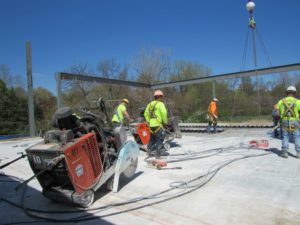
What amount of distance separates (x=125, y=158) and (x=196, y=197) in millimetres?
1293

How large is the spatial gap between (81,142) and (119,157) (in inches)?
33.7

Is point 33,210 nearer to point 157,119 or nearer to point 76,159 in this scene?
point 76,159

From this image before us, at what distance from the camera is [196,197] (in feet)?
12.2

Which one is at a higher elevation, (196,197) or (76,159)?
(76,159)

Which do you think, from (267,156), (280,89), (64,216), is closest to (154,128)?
(267,156)

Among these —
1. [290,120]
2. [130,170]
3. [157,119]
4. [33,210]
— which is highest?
[157,119]

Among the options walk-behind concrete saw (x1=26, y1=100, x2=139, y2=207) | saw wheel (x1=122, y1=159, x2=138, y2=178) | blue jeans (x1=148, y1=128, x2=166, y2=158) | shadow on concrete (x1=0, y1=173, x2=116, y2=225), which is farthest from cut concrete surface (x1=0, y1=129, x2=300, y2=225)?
blue jeans (x1=148, y1=128, x2=166, y2=158)

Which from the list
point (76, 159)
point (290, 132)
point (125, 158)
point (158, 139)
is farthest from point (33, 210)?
point (290, 132)

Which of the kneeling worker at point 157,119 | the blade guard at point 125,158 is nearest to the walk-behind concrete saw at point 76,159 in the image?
the blade guard at point 125,158

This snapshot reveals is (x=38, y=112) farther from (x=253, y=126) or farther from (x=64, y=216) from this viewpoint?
(x=64, y=216)

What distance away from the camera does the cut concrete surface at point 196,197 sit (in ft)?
10.1

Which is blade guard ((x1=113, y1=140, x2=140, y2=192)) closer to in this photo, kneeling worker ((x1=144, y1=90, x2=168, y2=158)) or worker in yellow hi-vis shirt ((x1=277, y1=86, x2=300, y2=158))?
kneeling worker ((x1=144, y1=90, x2=168, y2=158))

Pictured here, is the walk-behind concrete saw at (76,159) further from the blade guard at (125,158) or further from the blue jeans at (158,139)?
the blue jeans at (158,139)

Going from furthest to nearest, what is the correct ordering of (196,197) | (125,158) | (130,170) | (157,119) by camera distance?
1. (157,119)
2. (130,170)
3. (125,158)
4. (196,197)
